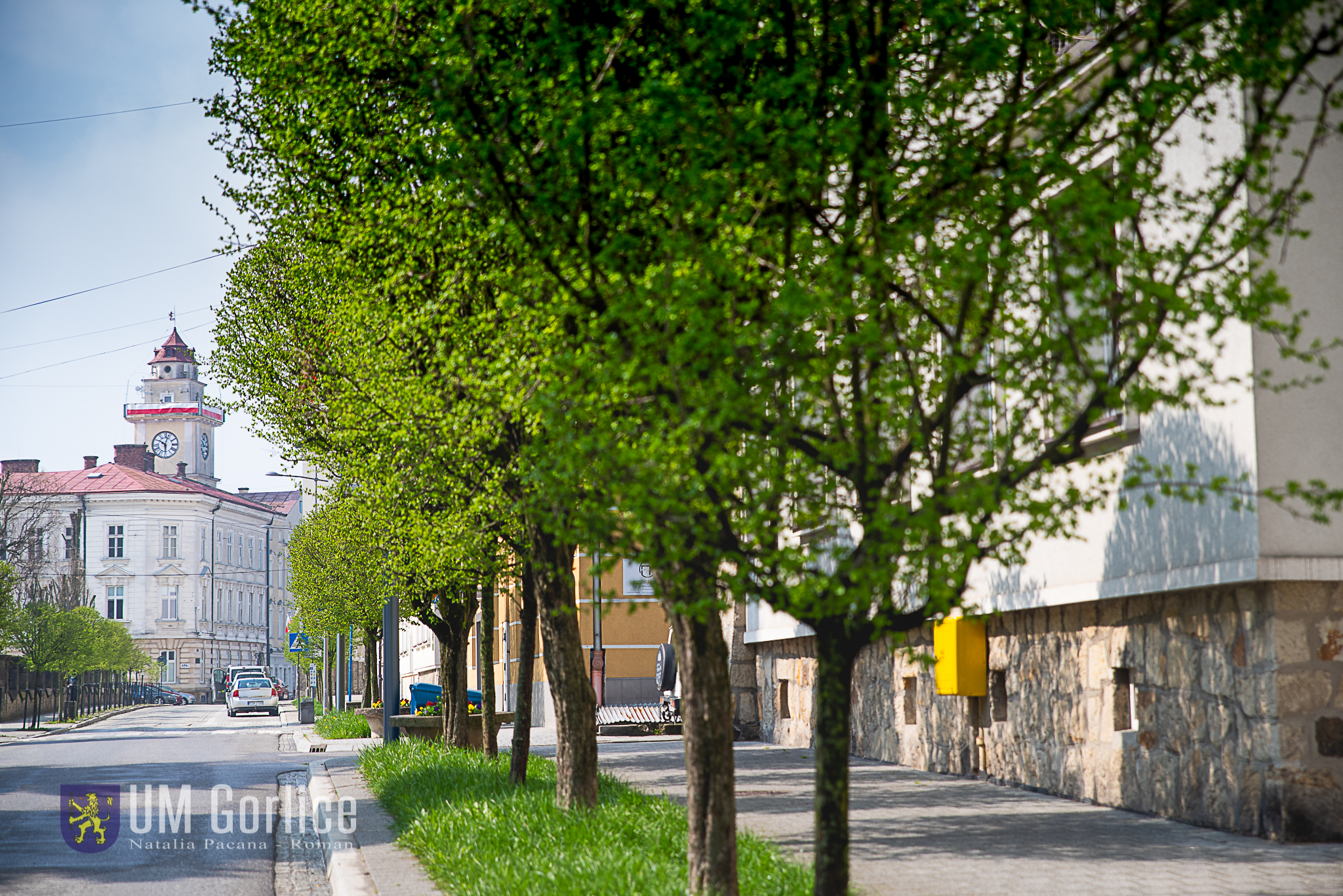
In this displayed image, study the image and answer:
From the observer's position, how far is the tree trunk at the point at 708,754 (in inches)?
281

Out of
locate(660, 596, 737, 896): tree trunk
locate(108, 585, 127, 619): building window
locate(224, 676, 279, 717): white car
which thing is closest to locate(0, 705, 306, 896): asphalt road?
locate(660, 596, 737, 896): tree trunk

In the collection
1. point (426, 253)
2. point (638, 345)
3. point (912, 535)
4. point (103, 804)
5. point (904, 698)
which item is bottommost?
point (103, 804)

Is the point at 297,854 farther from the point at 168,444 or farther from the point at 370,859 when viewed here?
the point at 168,444

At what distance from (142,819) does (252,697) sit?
43.4 metres

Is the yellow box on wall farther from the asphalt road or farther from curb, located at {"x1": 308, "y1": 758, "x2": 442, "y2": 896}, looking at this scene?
the asphalt road

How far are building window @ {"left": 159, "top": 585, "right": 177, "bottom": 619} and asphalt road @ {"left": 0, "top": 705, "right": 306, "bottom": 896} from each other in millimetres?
78887

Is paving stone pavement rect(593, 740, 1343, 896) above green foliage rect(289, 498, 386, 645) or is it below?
below

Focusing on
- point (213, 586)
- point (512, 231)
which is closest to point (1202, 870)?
point (512, 231)

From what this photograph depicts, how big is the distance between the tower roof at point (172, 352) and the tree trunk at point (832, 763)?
153364 millimetres

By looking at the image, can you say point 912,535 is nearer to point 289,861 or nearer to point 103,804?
point 289,861

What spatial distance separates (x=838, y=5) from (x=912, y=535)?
302 centimetres

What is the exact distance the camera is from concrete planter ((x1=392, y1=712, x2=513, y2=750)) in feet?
67.7

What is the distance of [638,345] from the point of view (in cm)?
560

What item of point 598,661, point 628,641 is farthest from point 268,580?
point 598,661
